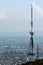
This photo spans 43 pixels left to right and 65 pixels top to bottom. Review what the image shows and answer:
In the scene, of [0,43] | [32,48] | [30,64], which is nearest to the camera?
[30,64]

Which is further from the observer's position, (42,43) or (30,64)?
(42,43)

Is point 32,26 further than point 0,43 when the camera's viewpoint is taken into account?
No

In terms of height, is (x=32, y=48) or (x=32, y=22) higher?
(x=32, y=22)

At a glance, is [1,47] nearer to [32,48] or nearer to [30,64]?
[32,48]

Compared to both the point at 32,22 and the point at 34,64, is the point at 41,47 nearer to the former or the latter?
the point at 32,22

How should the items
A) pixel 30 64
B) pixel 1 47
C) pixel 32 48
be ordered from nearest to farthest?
pixel 30 64, pixel 32 48, pixel 1 47

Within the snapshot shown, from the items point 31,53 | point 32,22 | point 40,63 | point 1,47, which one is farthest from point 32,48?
point 1,47

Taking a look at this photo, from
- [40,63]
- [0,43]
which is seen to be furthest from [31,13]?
[0,43]

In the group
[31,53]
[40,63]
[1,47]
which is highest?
[40,63]

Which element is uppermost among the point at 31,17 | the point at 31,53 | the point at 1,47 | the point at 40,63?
the point at 31,17
